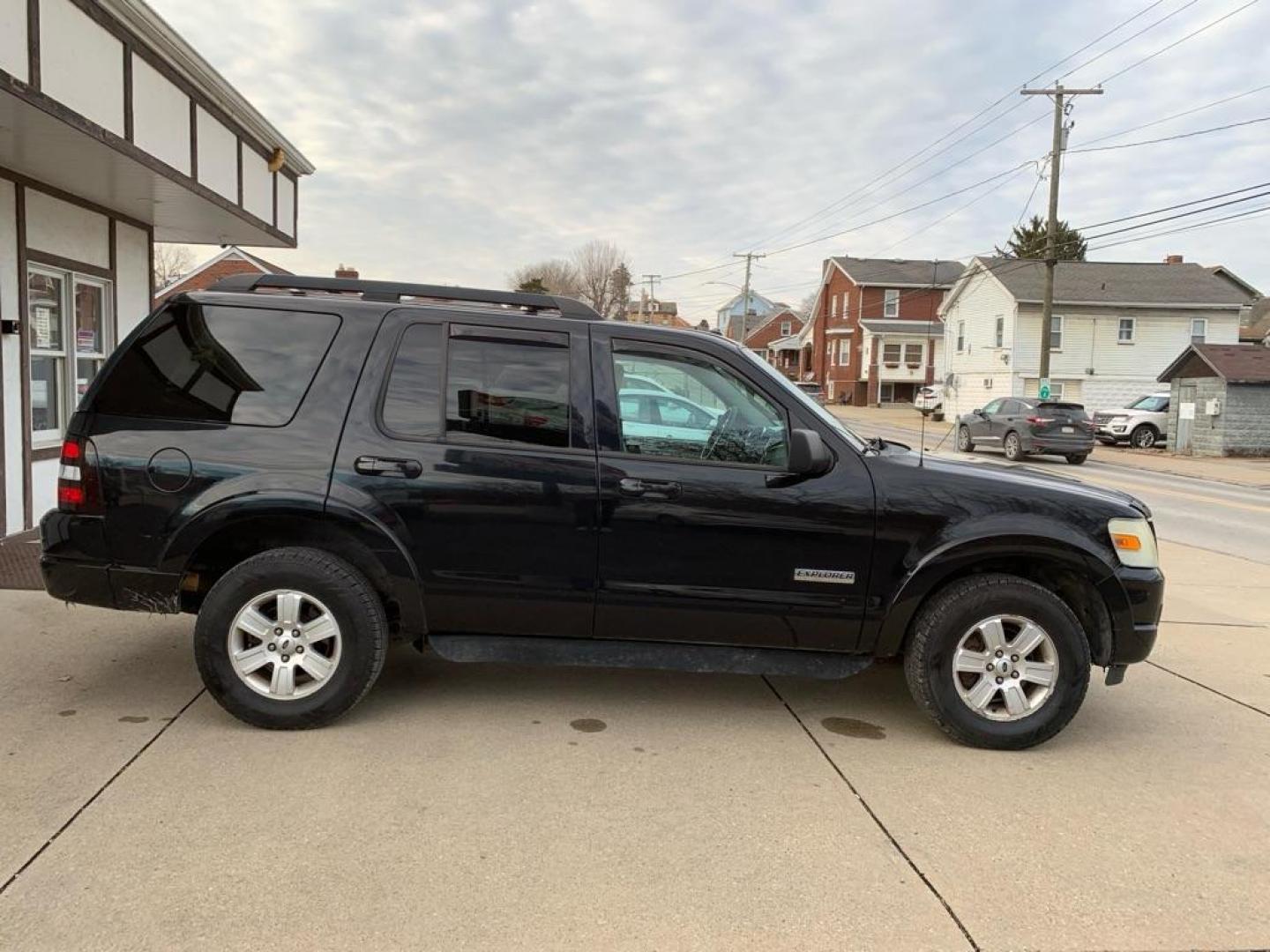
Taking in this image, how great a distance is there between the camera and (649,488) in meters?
4.06

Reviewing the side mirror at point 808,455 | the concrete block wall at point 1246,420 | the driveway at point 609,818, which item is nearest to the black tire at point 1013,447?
the concrete block wall at point 1246,420

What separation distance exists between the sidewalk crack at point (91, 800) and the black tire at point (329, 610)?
30cm

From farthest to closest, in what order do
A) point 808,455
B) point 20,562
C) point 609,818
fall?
point 20,562, point 808,455, point 609,818

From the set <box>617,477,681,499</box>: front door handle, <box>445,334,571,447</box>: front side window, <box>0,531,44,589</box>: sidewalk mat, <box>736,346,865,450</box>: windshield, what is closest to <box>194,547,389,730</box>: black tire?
<box>445,334,571,447</box>: front side window

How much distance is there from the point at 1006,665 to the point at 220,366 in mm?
3789

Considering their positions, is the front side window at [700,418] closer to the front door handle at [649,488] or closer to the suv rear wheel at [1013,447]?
the front door handle at [649,488]

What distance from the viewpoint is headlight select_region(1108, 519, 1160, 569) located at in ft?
13.6

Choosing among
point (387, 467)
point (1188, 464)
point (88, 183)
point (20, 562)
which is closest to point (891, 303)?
point (1188, 464)

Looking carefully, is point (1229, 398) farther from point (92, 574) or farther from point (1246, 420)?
point (92, 574)

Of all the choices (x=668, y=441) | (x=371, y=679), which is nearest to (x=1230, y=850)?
(x=668, y=441)

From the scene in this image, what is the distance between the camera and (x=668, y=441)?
4.20m

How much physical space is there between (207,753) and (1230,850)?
398cm

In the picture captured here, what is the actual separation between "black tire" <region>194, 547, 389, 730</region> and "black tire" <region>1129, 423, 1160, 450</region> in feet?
92.6

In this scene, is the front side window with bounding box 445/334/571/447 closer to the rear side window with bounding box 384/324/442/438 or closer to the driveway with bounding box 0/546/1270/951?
the rear side window with bounding box 384/324/442/438
